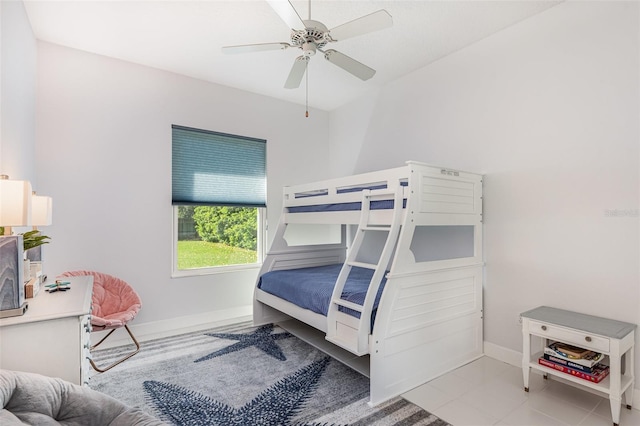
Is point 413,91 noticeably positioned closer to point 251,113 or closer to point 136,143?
point 251,113

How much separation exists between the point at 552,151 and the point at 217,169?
3.23 m

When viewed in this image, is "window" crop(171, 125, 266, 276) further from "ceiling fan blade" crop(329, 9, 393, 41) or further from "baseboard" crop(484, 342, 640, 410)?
"baseboard" crop(484, 342, 640, 410)

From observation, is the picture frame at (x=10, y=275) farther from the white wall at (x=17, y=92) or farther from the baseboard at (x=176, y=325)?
the baseboard at (x=176, y=325)

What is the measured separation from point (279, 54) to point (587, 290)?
3188mm

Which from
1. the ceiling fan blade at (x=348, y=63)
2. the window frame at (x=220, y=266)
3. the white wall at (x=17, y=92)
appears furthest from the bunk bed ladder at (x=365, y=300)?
the white wall at (x=17, y=92)

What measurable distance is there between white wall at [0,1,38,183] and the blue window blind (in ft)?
3.93

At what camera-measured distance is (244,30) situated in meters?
2.79

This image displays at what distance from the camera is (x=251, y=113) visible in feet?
13.5

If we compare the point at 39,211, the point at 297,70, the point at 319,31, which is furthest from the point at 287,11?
the point at 39,211

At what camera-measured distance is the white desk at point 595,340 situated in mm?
1923

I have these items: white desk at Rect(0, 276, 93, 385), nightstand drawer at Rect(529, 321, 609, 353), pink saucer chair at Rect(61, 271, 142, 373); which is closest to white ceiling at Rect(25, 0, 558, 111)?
pink saucer chair at Rect(61, 271, 142, 373)

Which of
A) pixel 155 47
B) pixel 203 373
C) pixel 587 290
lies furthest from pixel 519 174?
pixel 155 47

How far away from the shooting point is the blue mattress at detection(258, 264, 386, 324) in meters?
2.51

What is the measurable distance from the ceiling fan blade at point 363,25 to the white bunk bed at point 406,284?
89cm
